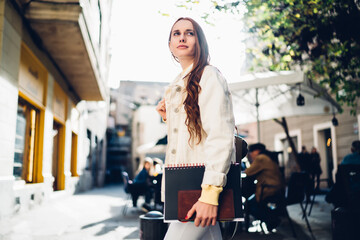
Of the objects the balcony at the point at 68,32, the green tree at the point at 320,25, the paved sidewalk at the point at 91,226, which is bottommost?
the paved sidewalk at the point at 91,226

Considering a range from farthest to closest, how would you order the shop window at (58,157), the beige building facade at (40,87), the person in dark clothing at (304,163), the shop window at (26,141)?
the shop window at (58,157), the person in dark clothing at (304,163), the shop window at (26,141), the beige building facade at (40,87)

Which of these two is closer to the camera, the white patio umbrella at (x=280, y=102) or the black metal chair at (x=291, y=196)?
the black metal chair at (x=291, y=196)

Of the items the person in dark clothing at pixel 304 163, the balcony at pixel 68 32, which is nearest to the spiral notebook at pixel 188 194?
the balcony at pixel 68 32

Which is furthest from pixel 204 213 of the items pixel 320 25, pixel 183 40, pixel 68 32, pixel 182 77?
pixel 68 32

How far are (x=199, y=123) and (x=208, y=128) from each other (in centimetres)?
11

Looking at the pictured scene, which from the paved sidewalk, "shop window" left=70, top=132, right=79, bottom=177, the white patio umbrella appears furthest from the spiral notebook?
"shop window" left=70, top=132, right=79, bottom=177

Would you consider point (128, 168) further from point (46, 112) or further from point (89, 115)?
point (46, 112)

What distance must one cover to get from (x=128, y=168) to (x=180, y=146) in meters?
36.9

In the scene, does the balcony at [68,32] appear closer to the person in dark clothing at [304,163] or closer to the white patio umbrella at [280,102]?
the white patio umbrella at [280,102]

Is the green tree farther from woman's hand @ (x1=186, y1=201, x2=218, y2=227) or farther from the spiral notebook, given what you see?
woman's hand @ (x1=186, y1=201, x2=218, y2=227)

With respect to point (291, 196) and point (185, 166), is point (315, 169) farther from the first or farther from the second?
point (185, 166)

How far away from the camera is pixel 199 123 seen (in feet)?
5.37

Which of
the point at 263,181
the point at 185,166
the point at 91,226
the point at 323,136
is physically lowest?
the point at 91,226

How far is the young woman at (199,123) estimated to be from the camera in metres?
1.45
